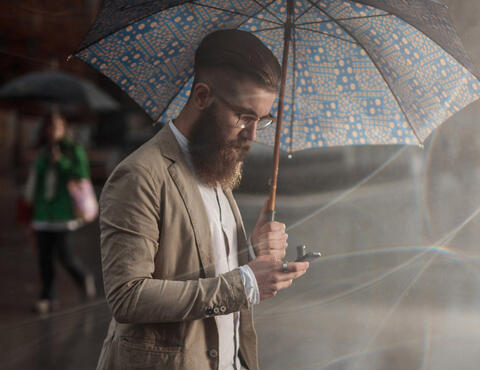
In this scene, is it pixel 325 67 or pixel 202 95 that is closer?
pixel 202 95

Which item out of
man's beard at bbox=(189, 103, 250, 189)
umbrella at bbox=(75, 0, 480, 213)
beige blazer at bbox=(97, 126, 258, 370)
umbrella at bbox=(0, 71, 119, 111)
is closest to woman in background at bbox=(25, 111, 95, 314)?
umbrella at bbox=(0, 71, 119, 111)

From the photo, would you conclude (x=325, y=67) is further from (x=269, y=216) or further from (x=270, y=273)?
(x=270, y=273)

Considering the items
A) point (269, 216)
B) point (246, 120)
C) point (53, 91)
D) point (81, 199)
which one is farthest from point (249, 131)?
point (53, 91)

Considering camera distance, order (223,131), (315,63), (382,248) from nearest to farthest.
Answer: (223,131) < (315,63) < (382,248)

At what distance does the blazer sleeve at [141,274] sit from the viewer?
1487 mm

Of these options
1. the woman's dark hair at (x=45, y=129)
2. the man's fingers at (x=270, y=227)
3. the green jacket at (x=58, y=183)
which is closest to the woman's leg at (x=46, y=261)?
the green jacket at (x=58, y=183)

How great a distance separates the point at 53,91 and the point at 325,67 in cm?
329

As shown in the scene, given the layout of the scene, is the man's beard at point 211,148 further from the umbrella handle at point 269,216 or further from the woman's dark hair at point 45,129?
the woman's dark hair at point 45,129

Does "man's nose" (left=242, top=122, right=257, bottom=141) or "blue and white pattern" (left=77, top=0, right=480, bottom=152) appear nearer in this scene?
"man's nose" (left=242, top=122, right=257, bottom=141)

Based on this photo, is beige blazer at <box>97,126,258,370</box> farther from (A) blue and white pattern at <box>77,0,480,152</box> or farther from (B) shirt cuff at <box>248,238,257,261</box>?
(A) blue and white pattern at <box>77,0,480,152</box>

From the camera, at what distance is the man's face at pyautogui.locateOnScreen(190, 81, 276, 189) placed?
172cm

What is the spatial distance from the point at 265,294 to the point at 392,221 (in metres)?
1.76

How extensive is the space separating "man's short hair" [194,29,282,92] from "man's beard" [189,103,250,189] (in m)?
0.13

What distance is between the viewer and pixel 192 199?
165 cm
